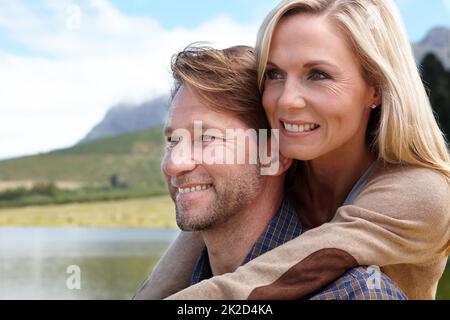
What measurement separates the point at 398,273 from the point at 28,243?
3065 inches

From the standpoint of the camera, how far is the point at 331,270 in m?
2.49

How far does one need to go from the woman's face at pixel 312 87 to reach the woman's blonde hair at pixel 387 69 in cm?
4

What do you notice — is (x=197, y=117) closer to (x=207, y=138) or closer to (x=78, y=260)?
(x=207, y=138)

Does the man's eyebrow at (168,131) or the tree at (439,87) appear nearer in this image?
the man's eyebrow at (168,131)

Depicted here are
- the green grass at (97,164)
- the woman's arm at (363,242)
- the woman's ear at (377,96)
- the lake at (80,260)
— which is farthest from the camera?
the green grass at (97,164)

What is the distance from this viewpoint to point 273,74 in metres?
3.04

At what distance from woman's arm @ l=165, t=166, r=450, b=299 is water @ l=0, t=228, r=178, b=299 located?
1861 centimetres

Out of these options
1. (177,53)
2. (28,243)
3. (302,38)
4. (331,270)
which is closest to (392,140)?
(302,38)

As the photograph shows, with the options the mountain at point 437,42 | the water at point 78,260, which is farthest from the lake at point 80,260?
the mountain at point 437,42

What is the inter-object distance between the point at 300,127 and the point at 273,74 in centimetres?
26

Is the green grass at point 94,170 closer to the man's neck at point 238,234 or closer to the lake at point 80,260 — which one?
the lake at point 80,260

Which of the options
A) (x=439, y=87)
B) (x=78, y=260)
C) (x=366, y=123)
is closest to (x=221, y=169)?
(x=366, y=123)

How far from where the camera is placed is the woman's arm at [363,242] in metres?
2.49
